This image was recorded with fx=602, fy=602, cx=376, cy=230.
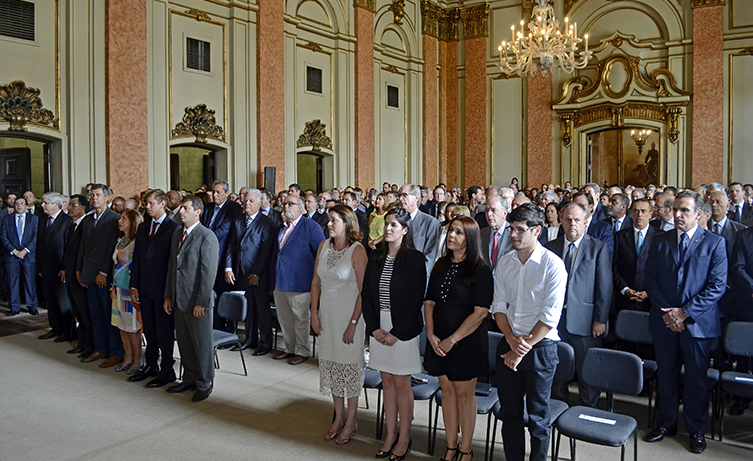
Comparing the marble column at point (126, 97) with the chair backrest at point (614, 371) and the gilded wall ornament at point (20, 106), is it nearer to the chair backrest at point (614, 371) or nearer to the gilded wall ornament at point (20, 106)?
the gilded wall ornament at point (20, 106)

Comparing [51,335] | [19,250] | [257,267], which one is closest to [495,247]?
[257,267]

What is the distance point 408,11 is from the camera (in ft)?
55.4

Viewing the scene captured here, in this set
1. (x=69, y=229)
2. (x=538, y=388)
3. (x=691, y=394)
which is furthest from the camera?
(x=69, y=229)

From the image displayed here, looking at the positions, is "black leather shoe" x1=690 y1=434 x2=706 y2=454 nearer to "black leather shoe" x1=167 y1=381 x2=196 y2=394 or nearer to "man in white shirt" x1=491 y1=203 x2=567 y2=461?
"man in white shirt" x1=491 y1=203 x2=567 y2=461

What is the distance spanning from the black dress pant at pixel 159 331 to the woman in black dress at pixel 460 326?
2.78 m

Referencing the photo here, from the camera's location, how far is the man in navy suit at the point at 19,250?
27.6ft

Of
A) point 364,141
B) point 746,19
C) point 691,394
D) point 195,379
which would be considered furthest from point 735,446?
point 746,19

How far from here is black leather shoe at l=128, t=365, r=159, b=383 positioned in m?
5.55

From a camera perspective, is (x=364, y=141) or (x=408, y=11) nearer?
(x=364, y=141)

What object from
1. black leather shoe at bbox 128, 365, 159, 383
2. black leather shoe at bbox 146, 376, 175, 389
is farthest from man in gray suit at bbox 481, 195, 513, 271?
Result: black leather shoe at bbox 128, 365, 159, 383

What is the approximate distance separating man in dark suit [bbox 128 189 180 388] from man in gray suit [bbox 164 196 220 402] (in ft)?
0.78

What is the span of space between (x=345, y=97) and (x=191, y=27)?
4.33m

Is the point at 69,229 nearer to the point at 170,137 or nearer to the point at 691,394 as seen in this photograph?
the point at 170,137

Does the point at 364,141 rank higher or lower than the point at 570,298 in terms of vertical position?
higher
